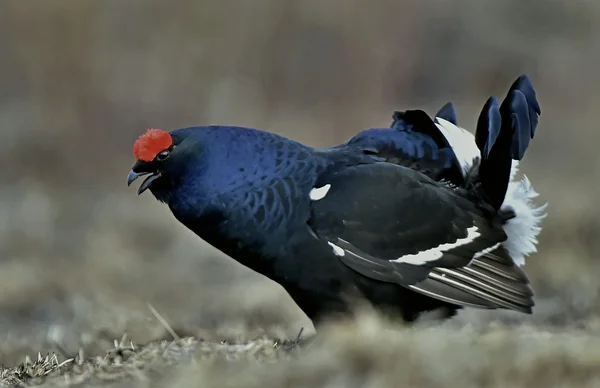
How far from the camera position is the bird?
3.15m

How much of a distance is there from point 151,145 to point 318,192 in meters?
0.63

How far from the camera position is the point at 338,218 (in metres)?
3.18

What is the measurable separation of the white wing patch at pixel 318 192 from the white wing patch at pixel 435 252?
36 centimetres

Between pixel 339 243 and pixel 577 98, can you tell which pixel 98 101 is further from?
pixel 339 243

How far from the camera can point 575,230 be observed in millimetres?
6430

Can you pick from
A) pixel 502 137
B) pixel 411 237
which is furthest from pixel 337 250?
pixel 502 137

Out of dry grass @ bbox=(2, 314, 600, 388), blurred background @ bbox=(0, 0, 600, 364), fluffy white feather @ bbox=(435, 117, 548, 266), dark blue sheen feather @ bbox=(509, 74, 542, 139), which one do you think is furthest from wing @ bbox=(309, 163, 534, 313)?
blurred background @ bbox=(0, 0, 600, 364)

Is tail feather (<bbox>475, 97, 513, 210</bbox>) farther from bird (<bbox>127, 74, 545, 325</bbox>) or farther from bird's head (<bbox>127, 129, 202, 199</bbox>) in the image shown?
bird's head (<bbox>127, 129, 202, 199</bbox>)

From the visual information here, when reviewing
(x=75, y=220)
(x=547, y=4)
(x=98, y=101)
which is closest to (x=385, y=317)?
(x=75, y=220)

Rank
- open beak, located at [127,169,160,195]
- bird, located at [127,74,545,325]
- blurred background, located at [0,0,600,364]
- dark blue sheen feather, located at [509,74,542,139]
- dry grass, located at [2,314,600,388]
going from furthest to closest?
blurred background, located at [0,0,600,364] → dark blue sheen feather, located at [509,74,542,139] → open beak, located at [127,169,160,195] → bird, located at [127,74,545,325] → dry grass, located at [2,314,600,388]

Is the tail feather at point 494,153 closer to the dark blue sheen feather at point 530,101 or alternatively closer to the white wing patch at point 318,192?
the dark blue sheen feather at point 530,101

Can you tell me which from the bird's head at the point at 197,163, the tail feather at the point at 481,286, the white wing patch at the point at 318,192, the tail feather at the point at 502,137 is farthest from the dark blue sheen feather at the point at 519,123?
the bird's head at the point at 197,163

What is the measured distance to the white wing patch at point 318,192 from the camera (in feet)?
10.5

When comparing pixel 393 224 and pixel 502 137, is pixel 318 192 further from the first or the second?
pixel 502 137
